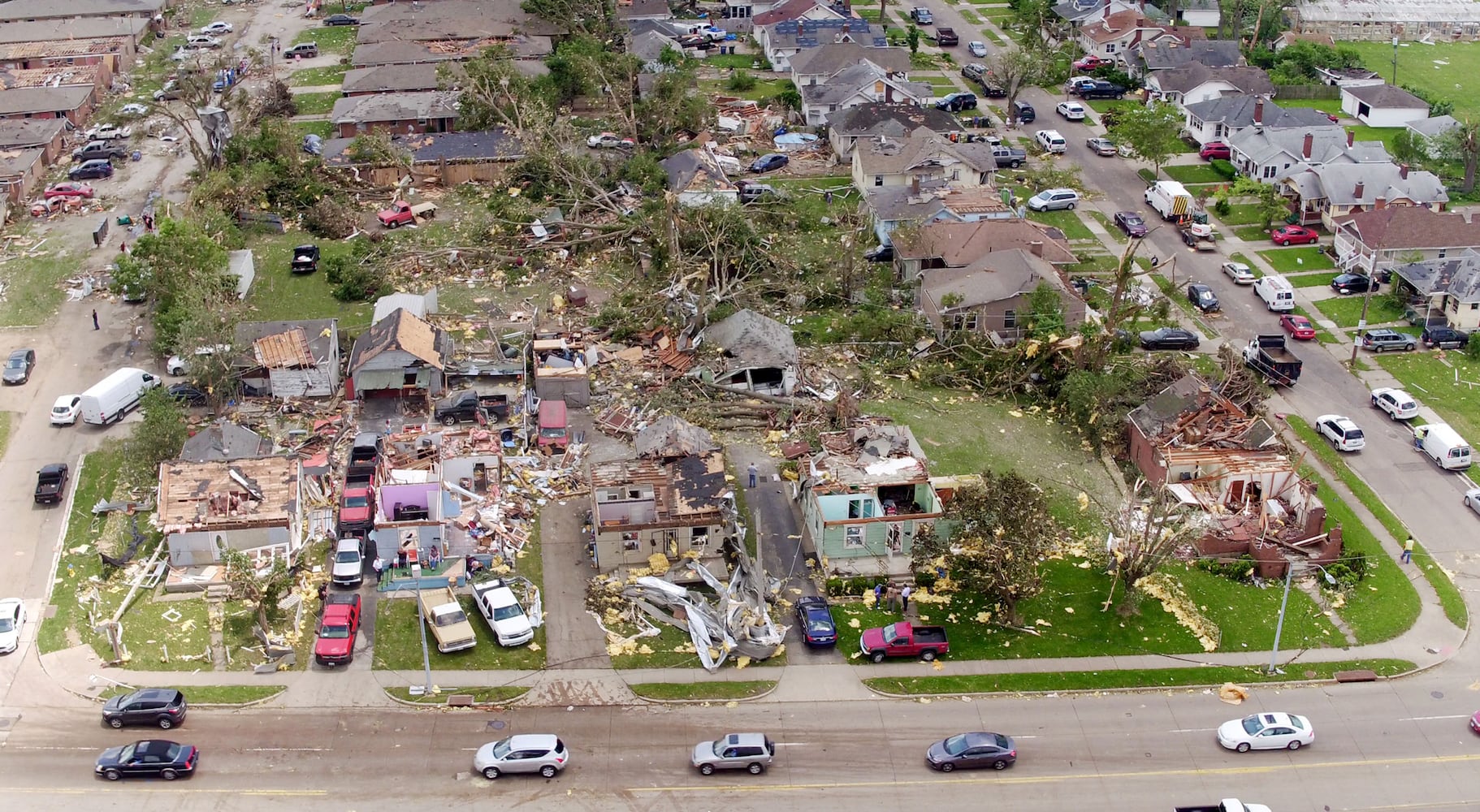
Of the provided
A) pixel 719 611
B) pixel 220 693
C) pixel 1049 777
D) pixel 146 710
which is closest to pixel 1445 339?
pixel 1049 777

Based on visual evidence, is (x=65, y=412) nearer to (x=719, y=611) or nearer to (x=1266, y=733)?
(x=719, y=611)

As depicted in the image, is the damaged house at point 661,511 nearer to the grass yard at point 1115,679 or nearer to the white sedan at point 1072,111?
the grass yard at point 1115,679

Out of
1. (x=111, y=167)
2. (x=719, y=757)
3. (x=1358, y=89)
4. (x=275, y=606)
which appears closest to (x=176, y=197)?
(x=111, y=167)

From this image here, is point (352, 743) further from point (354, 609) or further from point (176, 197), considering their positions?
point (176, 197)

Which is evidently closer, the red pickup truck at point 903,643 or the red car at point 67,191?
the red pickup truck at point 903,643

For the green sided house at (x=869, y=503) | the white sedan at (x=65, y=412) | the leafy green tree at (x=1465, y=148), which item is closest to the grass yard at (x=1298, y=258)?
the leafy green tree at (x=1465, y=148)
